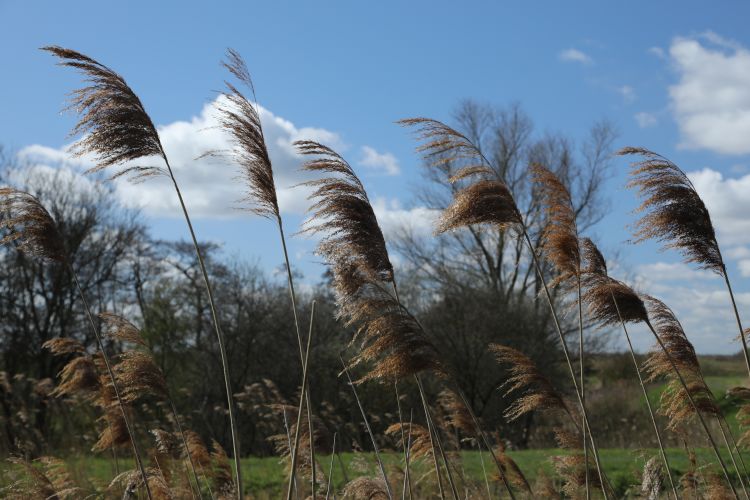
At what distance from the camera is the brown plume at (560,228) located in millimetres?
4711

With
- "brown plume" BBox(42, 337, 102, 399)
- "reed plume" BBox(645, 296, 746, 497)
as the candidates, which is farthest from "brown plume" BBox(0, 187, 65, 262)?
"reed plume" BBox(645, 296, 746, 497)

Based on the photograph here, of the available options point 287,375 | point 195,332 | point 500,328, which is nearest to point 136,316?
point 195,332

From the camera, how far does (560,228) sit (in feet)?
15.5

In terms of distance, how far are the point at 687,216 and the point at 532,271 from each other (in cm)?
2667

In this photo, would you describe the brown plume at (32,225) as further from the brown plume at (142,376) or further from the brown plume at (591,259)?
the brown plume at (591,259)

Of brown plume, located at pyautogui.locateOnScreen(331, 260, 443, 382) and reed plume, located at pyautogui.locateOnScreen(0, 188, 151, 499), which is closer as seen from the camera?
brown plume, located at pyautogui.locateOnScreen(331, 260, 443, 382)

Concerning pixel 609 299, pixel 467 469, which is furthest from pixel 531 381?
pixel 467 469

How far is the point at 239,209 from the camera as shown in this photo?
4.11 m

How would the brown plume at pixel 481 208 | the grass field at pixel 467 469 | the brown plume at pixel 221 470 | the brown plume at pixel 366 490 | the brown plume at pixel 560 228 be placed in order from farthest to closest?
the grass field at pixel 467 469
the brown plume at pixel 221 470
the brown plume at pixel 366 490
the brown plume at pixel 560 228
the brown plume at pixel 481 208

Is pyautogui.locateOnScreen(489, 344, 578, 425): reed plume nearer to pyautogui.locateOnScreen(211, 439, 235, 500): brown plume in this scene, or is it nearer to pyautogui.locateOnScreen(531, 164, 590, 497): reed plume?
pyautogui.locateOnScreen(531, 164, 590, 497): reed plume

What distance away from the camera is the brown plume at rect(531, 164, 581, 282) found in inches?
185

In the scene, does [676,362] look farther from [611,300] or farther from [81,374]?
[81,374]

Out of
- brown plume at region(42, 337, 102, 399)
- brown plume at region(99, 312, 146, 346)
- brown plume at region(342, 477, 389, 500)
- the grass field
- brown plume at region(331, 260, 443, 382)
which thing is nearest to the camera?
brown plume at region(331, 260, 443, 382)

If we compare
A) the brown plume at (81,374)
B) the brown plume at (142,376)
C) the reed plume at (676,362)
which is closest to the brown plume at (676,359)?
the reed plume at (676,362)
